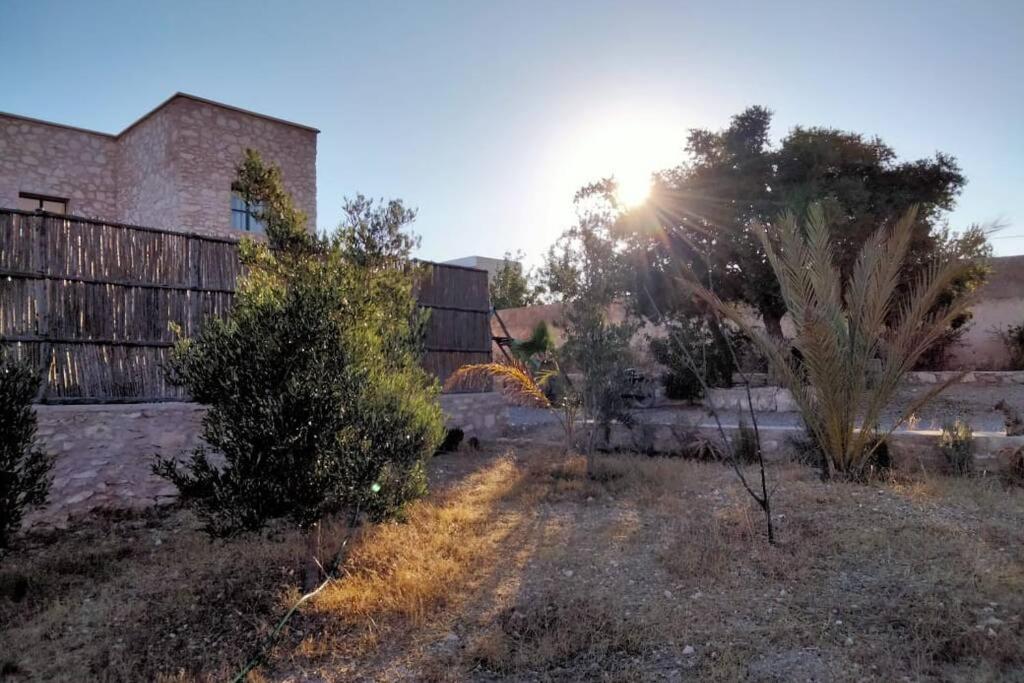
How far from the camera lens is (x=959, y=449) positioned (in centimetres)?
677

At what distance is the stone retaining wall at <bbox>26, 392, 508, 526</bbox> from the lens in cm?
603

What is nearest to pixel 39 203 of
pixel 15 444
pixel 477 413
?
pixel 477 413

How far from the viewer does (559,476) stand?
7559 mm

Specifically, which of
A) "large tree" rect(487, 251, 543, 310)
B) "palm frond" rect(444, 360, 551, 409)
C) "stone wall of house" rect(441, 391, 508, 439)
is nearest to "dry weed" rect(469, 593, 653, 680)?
"palm frond" rect(444, 360, 551, 409)

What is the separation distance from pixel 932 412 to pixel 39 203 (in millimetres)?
15694

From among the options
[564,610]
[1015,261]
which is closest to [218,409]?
[564,610]

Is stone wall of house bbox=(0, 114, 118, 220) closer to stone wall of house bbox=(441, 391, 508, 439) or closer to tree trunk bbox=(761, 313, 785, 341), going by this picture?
stone wall of house bbox=(441, 391, 508, 439)

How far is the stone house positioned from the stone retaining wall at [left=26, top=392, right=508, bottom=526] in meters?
5.73

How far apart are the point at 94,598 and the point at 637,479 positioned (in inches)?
195

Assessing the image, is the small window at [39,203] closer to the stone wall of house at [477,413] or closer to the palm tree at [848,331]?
the stone wall of house at [477,413]

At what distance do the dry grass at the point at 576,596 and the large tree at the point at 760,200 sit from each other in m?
7.02

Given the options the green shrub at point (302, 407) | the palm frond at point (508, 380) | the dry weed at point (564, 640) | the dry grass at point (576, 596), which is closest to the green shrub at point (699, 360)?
the palm frond at point (508, 380)

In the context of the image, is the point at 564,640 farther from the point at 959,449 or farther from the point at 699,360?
the point at 699,360

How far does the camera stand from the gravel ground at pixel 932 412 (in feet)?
32.2
